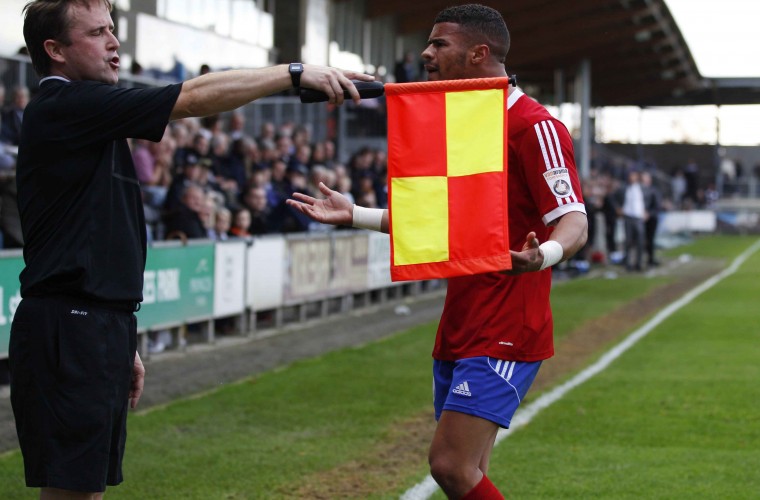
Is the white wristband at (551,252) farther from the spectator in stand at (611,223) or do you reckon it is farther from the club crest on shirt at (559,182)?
the spectator in stand at (611,223)

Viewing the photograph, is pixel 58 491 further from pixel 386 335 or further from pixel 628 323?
pixel 628 323

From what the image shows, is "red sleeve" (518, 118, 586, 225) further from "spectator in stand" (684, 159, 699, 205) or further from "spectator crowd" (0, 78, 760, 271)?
"spectator in stand" (684, 159, 699, 205)

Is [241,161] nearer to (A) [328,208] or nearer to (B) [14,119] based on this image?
(B) [14,119]

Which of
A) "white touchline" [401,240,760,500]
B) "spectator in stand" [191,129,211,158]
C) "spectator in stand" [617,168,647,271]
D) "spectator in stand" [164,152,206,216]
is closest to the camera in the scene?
"white touchline" [401,240,760,500]

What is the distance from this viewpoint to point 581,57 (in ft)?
137

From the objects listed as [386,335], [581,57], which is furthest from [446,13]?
[581,57]

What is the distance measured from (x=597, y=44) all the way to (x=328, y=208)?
36.4m

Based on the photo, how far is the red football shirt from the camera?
4891 mm

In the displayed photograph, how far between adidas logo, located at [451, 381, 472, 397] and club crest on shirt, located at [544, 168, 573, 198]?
2.70ft

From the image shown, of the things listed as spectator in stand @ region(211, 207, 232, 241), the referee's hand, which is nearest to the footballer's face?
the referee's hand

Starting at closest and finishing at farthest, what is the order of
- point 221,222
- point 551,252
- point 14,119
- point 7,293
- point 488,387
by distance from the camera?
point 551,252 < point 488,387 < point 7,293 < point 14,119 < point 221,222

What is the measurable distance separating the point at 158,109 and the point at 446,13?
1.53 m

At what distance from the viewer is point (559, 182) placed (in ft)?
15.9

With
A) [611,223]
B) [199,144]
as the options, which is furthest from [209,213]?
[611,223]
